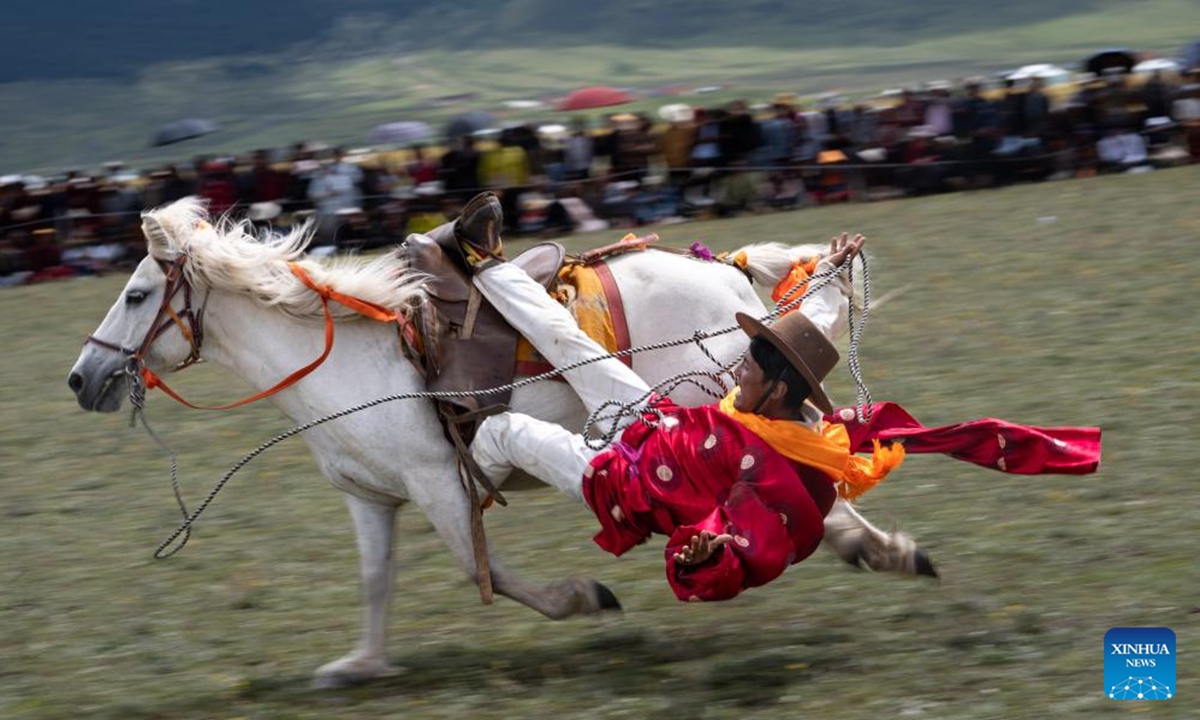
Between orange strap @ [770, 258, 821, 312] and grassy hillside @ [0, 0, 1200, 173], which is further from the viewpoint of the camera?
grassy hillside @ [0, 0, 1200, 173]

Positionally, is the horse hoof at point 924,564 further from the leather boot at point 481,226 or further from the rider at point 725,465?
the leather boot at point 481,226

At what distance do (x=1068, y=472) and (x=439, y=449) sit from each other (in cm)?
204

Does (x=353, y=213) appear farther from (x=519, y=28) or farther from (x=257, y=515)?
(x=519, y=28)

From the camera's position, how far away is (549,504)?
24.8ft

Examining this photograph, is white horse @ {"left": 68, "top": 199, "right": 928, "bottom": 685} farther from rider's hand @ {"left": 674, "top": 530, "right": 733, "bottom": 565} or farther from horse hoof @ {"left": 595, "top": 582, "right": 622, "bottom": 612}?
rider's hand @ {"left": 674, "top": 530, "right": 733, "bottom": 565}

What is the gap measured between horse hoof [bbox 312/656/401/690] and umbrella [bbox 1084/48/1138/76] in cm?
1530

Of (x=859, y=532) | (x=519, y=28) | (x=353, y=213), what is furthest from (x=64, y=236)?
(x=519, y=28)

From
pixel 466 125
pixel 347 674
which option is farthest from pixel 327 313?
pixel 466 125

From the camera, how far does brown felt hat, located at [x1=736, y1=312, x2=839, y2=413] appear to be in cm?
462

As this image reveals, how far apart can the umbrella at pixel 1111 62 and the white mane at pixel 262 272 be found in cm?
1489

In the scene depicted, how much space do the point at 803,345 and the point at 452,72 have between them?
118 ft

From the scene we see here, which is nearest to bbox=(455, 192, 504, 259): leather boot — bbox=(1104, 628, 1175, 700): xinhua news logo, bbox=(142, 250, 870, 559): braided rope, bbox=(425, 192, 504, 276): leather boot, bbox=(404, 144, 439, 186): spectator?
bbox=(425, 192, 504, 276): leather boot

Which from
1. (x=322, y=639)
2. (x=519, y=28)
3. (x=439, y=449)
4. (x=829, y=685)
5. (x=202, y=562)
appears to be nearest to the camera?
(x=829, y=685)

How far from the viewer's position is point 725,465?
186 inches
